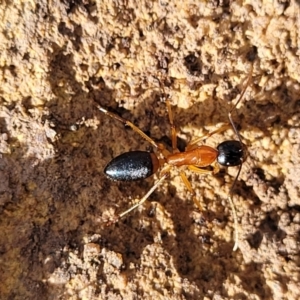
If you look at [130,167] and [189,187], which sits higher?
[130,167]

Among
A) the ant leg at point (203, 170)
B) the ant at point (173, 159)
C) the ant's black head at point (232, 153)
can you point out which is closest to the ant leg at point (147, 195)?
the ant at point (173, 159)

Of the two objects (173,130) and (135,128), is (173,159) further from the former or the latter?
(135,128)

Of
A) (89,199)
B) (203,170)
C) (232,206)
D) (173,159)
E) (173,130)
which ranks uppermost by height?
(173,130)

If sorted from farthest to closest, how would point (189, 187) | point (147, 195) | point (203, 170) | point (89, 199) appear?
point (203, 170) < point (189, 187) < point (147, 195) < point (89, 199)

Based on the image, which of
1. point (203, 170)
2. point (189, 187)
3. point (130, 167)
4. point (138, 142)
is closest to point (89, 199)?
point (130, 167)

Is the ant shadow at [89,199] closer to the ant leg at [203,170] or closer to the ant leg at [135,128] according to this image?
the ant leg at [135,128]

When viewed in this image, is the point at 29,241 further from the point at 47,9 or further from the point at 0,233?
the point at 47,9

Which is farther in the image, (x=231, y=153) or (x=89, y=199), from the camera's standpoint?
(x=231, y=153)

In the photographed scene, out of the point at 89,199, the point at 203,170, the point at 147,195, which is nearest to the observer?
the point at 89,199
